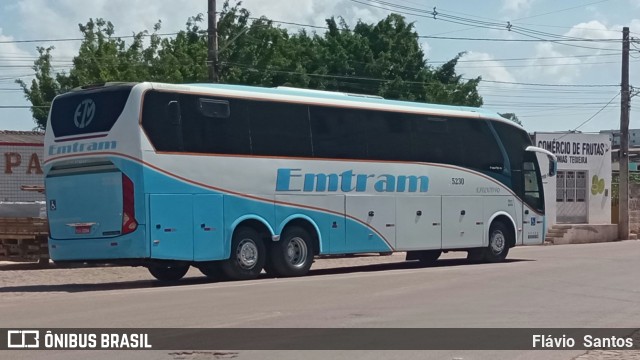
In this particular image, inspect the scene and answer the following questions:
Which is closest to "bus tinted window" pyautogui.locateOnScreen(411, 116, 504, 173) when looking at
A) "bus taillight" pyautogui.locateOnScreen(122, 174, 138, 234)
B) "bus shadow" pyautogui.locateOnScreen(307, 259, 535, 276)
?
"bus shadow" pyautogui.locateOnScreen(307, 259, 535, 276)

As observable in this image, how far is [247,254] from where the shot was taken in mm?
20141

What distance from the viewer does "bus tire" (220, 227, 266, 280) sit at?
19875 mm

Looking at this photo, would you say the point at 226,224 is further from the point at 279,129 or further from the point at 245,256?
the point at 279,129

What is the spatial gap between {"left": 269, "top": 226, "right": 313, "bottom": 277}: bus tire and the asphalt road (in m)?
0.61

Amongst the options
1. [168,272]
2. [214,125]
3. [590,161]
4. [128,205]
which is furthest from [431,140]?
[590,161]

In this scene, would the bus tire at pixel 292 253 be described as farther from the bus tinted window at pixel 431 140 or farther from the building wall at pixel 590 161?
the building wall at pixel 590 161

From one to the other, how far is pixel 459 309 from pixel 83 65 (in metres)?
38.2

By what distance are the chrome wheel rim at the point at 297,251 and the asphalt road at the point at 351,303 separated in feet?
2.48

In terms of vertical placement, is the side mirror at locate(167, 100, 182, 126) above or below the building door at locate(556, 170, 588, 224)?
above

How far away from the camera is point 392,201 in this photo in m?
23.3

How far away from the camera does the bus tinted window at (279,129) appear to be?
20.2 metres

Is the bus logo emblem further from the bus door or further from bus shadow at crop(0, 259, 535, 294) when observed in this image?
the bus door

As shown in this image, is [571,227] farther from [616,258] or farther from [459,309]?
[459,309]

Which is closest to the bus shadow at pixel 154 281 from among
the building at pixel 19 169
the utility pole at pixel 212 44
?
the utility pole at pixel 212 44
